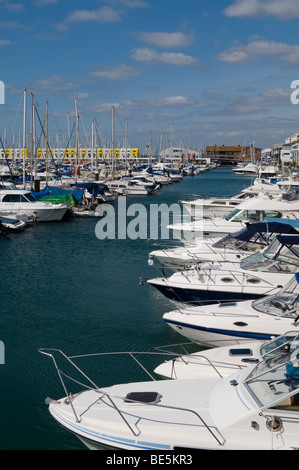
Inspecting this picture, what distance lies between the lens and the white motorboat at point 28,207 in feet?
127

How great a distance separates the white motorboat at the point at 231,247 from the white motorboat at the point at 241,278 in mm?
2077

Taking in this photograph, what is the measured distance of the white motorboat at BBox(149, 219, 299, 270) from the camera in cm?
1898

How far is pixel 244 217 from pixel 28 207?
61.6ft

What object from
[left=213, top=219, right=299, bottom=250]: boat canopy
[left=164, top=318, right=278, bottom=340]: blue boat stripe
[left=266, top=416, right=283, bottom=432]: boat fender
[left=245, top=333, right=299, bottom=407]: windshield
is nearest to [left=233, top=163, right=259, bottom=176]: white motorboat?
[left=213, top=219, right=299, bottom=250]: boat canopy

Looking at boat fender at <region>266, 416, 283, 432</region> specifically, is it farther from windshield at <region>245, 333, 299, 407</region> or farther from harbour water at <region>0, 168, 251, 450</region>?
harbour water at <region>0, 168, 251, 450</region>

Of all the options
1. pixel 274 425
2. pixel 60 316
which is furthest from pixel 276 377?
pixel 60 316

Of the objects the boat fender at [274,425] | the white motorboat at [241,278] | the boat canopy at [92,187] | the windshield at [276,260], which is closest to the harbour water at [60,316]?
the white motorboat at [241,278]

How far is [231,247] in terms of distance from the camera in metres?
20.9

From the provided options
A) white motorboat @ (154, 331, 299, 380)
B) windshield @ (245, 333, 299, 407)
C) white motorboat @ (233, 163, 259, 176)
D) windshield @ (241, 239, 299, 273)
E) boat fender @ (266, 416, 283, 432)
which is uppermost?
white motorboat @ (233, 163, 259, 176)

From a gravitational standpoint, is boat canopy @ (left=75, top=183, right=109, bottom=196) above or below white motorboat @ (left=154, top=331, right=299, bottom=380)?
above

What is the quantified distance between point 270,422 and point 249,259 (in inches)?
394

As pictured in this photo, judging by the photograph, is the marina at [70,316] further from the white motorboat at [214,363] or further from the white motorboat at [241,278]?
the white motorboat at [214,363]

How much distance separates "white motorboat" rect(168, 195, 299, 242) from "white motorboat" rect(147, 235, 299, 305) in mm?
9228

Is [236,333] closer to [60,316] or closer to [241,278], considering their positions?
[241,278]
